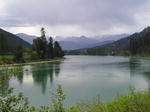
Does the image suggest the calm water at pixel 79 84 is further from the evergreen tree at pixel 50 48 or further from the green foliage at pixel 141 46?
the green foliage at pixel 141 46

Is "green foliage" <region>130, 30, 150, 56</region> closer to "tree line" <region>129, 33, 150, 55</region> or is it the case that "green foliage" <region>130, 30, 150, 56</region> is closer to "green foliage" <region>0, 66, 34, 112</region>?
"tree line" <region>129, 33, 150, 55</region>

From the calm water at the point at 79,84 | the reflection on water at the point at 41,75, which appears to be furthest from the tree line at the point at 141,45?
the reflection on water at the point at 41,75

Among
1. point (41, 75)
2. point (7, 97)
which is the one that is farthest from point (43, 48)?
point (7, 97)

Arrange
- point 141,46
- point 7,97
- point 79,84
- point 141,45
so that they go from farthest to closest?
1. point 141,45
2. point 141,46
3. point 79,84
4. point 7,97

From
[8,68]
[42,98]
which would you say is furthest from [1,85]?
[42,98]

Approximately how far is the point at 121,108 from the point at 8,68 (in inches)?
177

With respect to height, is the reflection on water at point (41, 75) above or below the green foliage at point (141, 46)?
below

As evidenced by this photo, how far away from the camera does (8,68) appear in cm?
403

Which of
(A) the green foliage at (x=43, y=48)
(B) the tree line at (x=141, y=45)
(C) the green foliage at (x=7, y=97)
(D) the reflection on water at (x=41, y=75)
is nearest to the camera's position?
(C) the green foliage at (x=7, y=97)

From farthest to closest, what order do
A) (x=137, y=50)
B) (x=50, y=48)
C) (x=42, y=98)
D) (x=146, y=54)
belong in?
(x=137, y=50) → (x=146, y=54) → (x=50, y=48) → (x=42, y=98)

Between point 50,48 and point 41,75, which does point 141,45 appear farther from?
point 41,75

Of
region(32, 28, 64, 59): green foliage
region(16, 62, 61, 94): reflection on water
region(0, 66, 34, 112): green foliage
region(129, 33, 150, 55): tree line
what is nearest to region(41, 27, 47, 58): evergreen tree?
region(32, 28, 64, 59): green foliage

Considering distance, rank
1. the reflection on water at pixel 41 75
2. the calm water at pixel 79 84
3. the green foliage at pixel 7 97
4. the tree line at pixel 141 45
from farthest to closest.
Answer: the tree line at pixel 141 45 < the reflection on water at pixel 41 75 < the calm water at pixel 79 84 < the green foliage at pixel 7 97

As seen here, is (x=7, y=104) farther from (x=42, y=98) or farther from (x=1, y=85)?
(x=42, y=98)
